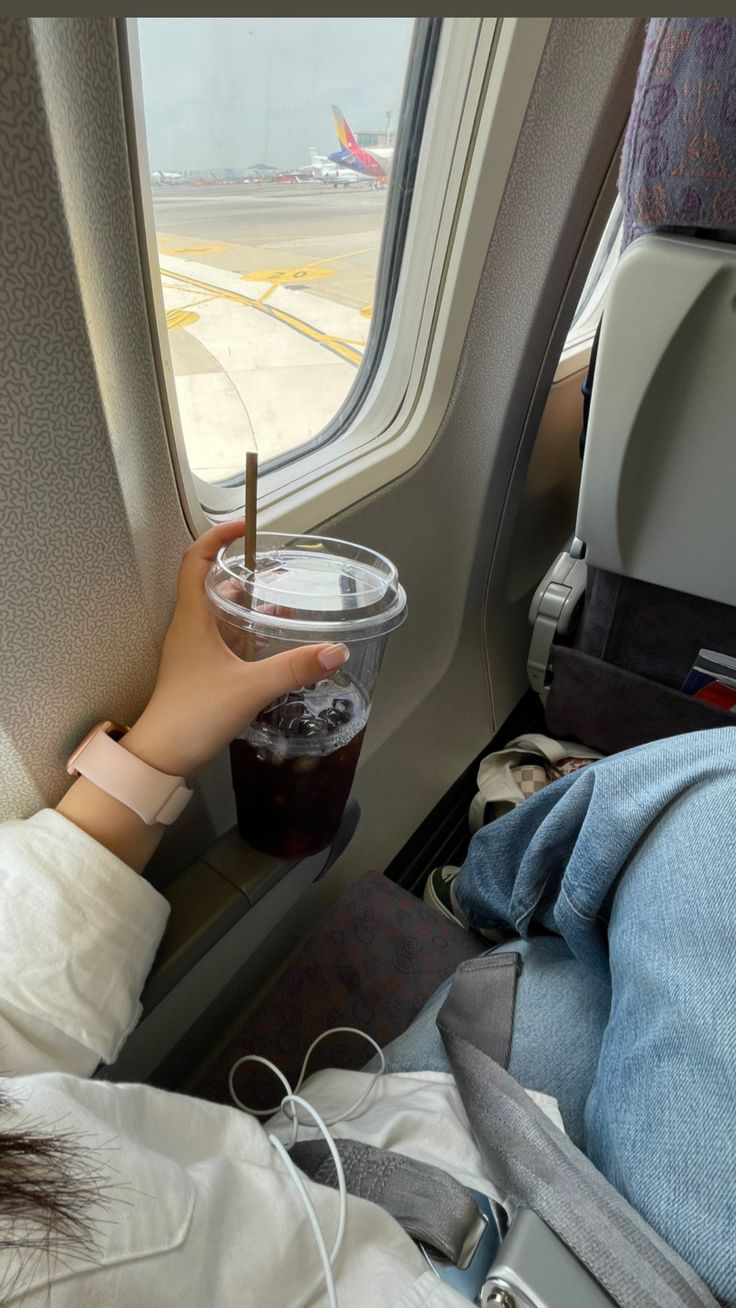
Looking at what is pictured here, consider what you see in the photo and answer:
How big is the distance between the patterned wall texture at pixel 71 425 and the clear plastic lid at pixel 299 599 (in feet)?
0.24

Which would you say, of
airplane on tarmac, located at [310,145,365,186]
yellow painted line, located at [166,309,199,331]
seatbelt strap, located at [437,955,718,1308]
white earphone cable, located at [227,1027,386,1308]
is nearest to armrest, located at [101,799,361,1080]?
white earphone cable, located at [227,1027,386,1308]

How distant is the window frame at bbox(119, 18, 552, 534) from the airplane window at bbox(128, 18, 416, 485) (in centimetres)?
3

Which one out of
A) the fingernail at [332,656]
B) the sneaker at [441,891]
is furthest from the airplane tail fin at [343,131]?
the sneaker at [441,891]

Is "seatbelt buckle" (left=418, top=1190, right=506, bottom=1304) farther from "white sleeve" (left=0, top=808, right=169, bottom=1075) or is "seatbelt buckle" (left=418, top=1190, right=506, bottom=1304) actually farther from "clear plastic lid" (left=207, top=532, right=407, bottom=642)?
"clear plastic lid" (left=207, top=532, right=407, bottom=642)

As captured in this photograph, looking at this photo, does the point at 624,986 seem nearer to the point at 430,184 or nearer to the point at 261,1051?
the point at 261,1051

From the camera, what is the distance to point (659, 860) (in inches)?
29.8

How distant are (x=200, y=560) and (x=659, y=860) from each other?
57cm

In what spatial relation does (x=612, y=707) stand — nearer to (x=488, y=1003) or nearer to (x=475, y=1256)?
(x=488, y=1003)

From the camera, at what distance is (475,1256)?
1.95ft

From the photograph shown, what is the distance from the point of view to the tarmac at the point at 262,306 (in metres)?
0.80

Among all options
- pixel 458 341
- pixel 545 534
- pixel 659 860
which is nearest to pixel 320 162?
pixel 458 341

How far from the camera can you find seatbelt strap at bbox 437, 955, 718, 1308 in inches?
20.4

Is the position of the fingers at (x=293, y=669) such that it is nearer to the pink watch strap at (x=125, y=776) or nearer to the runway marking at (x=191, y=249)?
the pink watch strap at (x=125, y=776)

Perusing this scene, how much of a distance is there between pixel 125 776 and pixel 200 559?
228 millimetres
